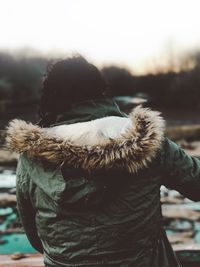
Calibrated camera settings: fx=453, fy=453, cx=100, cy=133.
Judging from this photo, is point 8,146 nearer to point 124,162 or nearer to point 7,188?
point 124,162

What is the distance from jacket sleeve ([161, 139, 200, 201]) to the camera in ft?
4.34

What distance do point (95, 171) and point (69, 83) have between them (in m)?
0.28

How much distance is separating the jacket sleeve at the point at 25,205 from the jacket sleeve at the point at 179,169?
1.40 feet

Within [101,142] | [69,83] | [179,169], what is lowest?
[179,169]

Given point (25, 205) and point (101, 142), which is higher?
point (101, 142)

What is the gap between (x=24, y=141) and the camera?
1.34m

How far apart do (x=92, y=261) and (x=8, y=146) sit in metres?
0.44

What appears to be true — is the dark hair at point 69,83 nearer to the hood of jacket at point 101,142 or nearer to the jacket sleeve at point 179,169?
the hood of jacket at point 101,142

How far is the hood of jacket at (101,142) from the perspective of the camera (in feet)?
4.10

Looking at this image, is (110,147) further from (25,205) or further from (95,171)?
(25,205)

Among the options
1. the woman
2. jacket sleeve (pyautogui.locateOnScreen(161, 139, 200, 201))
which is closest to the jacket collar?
the woman

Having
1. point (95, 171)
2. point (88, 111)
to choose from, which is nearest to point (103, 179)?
point (95, 171)

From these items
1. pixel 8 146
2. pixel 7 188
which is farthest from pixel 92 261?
pixel 7 188

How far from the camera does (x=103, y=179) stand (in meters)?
1.26
